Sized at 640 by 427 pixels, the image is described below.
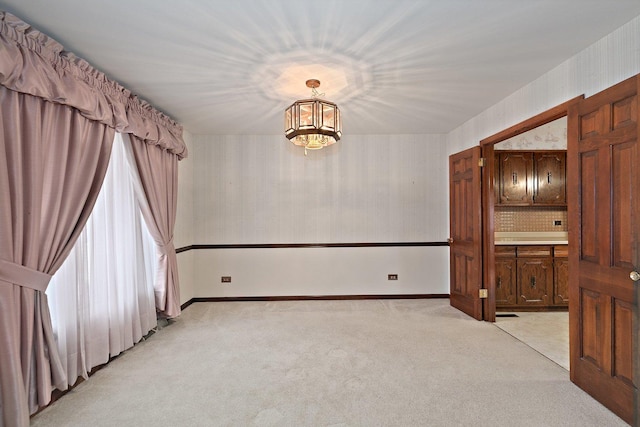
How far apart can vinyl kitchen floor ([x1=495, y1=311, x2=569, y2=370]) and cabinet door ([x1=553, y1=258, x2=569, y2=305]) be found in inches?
7.2

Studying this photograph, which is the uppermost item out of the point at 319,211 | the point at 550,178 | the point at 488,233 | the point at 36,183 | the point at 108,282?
the point at 550,178

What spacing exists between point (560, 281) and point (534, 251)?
1.79 ft

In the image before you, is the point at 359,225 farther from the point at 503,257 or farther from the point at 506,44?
the point at 506,44

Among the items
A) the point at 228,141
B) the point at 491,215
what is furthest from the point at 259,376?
the point at 228,141

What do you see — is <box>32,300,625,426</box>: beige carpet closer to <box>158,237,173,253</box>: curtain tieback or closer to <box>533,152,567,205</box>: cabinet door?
<box>158,237,173,253</box>: curtain tieback

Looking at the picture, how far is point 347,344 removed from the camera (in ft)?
10.7

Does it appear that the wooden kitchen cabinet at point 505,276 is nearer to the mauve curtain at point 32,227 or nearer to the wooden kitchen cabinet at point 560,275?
the wooden kitchen cabinet at point 560,275

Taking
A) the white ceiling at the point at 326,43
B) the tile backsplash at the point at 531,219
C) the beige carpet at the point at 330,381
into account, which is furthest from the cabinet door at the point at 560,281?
the white ceiling at the point at 326,43

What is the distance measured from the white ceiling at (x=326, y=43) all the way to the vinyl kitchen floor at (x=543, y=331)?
8.46 ft

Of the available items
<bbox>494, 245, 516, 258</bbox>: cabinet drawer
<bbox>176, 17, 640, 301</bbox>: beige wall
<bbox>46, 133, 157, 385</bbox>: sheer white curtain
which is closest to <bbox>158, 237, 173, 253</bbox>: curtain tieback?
<bbox>46, 133, 157, 385</bbox>: sheer white curtain

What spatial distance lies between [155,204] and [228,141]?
1.79 meters

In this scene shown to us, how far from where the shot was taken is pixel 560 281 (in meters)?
4.40

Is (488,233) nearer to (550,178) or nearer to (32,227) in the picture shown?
(550,178)

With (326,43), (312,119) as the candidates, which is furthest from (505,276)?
(326,43)
